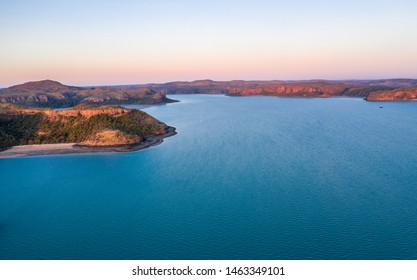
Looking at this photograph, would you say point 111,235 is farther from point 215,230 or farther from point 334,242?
point 334,242

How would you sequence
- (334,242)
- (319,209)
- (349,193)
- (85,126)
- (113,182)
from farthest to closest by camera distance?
(85,126) < (113,182) < (349,193) < (319,209) < (334,242)

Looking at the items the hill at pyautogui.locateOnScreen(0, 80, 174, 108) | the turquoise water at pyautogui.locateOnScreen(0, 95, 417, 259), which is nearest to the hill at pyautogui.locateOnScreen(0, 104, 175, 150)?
the turquoise water at pyautogui.locateOnScreen(0, 95, 417, 259)

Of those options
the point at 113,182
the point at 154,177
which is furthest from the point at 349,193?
the point at 113,182

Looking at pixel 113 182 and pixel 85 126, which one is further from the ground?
pixel 85 126

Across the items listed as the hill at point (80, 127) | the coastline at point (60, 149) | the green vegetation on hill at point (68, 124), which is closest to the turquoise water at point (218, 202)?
the coastline at point (60, 149)

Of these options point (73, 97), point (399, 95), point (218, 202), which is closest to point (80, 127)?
point (218, 202)

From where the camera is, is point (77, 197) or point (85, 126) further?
point (85, 126)
